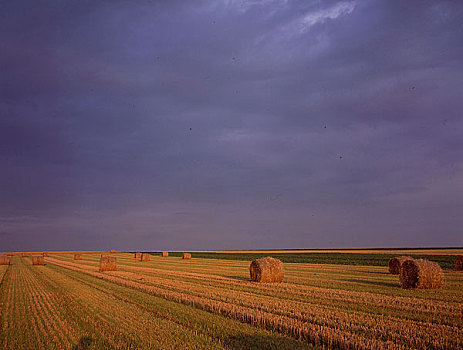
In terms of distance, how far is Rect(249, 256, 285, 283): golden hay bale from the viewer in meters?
17.0

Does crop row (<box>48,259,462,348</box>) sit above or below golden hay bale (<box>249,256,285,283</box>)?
below

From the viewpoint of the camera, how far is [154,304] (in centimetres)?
1144

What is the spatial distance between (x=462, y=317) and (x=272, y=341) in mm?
5183

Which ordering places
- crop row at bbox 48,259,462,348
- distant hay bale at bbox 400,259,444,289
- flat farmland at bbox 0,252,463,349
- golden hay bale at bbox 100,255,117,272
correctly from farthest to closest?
1. golden hay bale at bbox 100,255,117,272
2. distant hay bale at bbox 400,259,444,289
3. flat farmland at bbox 0,252,463,349
4. crop row at bbox 48,259,462,348

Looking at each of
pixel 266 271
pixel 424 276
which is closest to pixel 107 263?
pixel 266 271

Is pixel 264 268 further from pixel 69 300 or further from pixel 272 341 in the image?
pixel 272 341

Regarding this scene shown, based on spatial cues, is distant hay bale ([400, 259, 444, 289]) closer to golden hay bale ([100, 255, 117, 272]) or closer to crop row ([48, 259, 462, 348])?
crop row ([48, 259, 462, 348])

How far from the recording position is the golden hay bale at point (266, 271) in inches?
671

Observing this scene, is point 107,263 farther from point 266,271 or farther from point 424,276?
point 424,276

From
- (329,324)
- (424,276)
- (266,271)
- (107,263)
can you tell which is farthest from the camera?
(107,263)

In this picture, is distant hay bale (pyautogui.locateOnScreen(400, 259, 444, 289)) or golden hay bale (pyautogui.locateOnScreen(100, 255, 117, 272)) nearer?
distant hay bale (pyautogui.locateOnScreen(400, 259, 444, 289))

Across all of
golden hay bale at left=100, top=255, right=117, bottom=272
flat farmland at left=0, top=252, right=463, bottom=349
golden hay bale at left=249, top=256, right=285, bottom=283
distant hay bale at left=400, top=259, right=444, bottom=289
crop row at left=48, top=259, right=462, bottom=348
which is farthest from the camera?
golden hay bale at left=100, top=255, right=117, bottom=272

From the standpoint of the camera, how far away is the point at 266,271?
1709 cm

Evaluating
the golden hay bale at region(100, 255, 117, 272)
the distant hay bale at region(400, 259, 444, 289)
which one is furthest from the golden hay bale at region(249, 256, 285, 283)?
the golden hay bale at region(100, 255, 117, 272)
